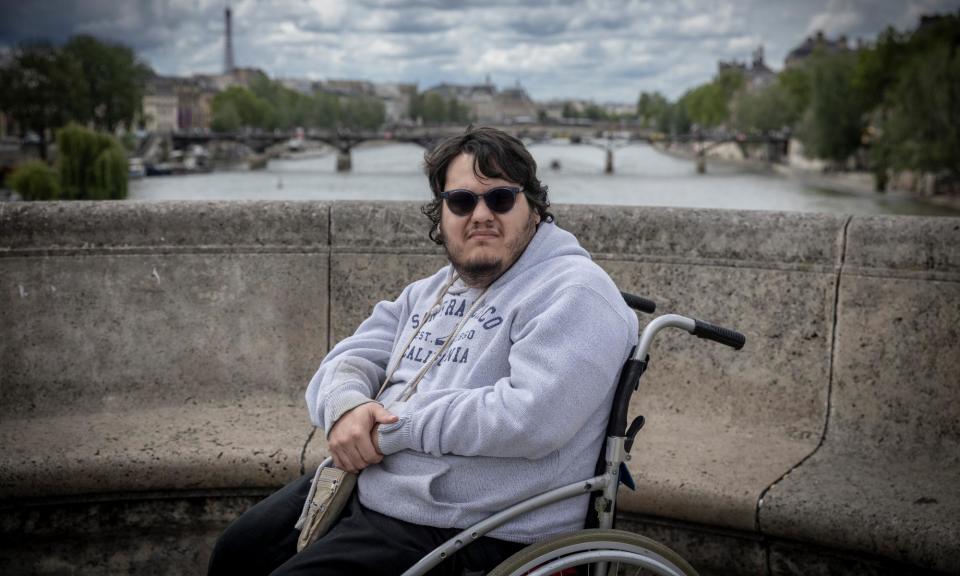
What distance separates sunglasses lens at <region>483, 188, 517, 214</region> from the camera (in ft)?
6.23

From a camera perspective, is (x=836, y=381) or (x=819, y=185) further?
(x=819, y=185)

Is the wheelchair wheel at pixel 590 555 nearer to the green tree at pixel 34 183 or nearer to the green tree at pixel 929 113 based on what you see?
the green tree at pixel 929 113

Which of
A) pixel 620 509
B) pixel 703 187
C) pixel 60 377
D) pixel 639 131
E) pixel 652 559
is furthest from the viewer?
pixel 639 131

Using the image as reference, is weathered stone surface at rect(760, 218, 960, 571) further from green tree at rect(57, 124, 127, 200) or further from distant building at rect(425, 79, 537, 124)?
distant building at rect(425, 79, 537, 124)

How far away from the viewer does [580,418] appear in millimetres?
1736

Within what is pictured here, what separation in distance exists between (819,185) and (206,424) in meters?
57.1

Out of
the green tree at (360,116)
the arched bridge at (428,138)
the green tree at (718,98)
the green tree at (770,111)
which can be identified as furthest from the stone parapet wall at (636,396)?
the green tree at (360,116)

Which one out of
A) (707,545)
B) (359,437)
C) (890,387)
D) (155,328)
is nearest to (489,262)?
(359,437)

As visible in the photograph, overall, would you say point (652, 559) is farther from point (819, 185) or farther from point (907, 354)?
point (819, 185)

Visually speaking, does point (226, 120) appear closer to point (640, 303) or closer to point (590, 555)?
point (640, 303)

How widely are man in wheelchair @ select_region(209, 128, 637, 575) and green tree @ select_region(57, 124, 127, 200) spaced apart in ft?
147

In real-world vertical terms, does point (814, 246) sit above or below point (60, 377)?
above

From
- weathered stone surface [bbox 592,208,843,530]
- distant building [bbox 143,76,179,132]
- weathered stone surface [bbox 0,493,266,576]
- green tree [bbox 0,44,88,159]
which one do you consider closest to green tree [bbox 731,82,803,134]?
green tree [bbox 0,44,88,159]

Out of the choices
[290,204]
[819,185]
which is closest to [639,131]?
[819,185]
